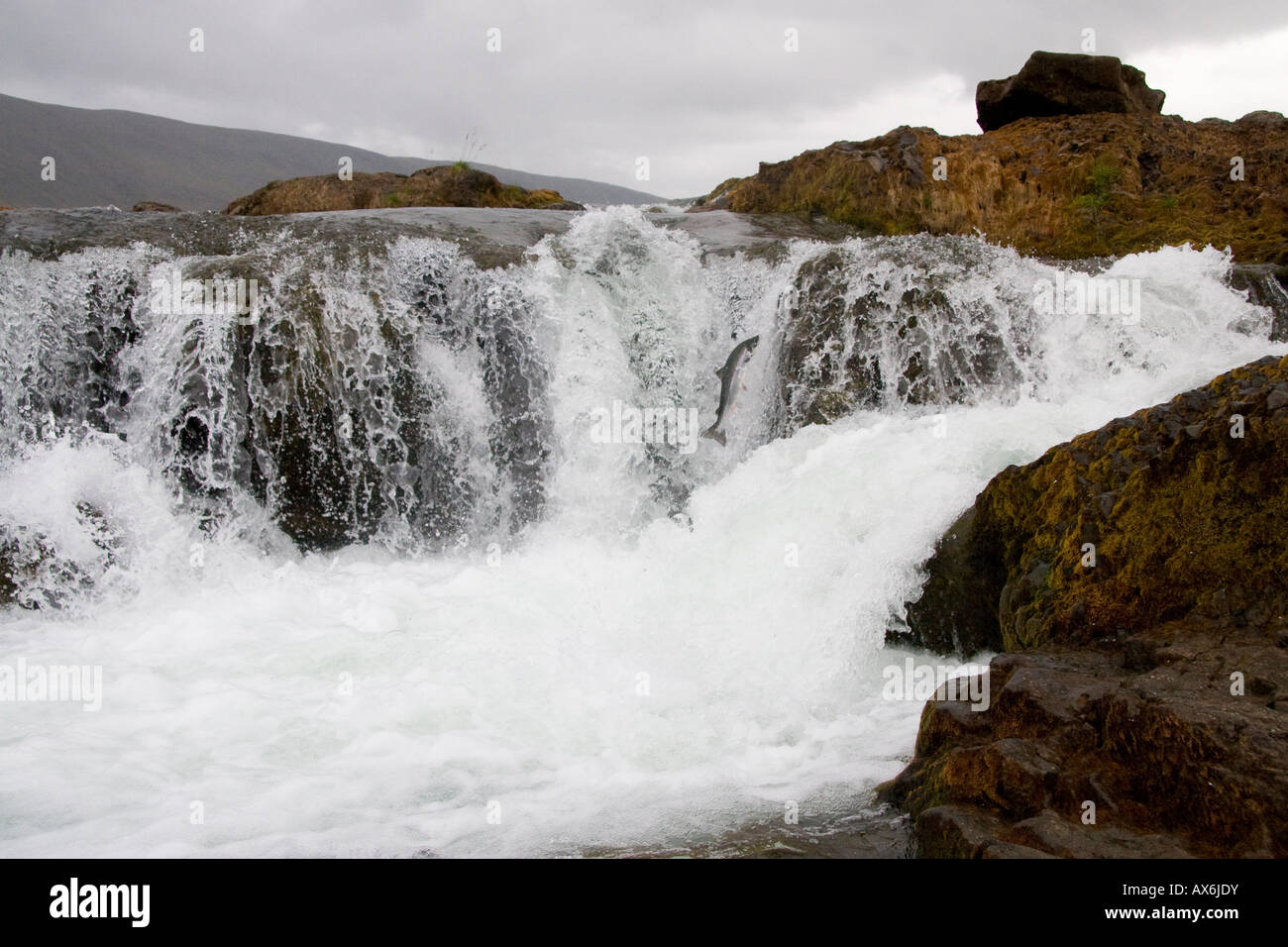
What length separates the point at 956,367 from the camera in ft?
25.5

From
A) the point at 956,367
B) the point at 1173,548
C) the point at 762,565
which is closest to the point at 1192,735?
the point at 1173,548

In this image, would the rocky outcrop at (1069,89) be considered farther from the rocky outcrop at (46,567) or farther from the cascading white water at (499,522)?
the rocky outcrop at (46,567)

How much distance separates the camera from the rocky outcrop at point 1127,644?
9.41 feet

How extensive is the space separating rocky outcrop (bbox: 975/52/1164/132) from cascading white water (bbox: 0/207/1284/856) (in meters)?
4.12

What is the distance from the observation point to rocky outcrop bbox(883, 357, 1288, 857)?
2.87 m

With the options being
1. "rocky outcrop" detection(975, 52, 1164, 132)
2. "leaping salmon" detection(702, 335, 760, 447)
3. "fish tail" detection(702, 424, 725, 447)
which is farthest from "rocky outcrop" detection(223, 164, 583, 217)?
"rocky outcrop" detection(975, 52, 1164, 132)

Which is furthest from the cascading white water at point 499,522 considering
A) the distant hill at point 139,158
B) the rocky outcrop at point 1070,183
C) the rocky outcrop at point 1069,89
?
the distant hill at point 139,158

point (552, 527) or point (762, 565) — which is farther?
point (552, 527)

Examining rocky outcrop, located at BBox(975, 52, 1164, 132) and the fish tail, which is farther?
rocky outcrop, located at BBox(975, 52, 1164, 132)

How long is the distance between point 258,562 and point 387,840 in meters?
4.29

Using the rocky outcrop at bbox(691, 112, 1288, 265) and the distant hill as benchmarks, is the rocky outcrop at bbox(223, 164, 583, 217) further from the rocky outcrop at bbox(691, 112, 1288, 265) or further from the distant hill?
the distant hill

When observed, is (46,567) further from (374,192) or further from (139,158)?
(139,158)

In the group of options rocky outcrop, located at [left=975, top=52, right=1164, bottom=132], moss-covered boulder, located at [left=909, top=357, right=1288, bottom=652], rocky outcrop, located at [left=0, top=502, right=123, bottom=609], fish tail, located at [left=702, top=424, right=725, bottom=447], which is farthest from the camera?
rocky outcrop, located at [left=975, top=52, right=1164, bottom=132]
